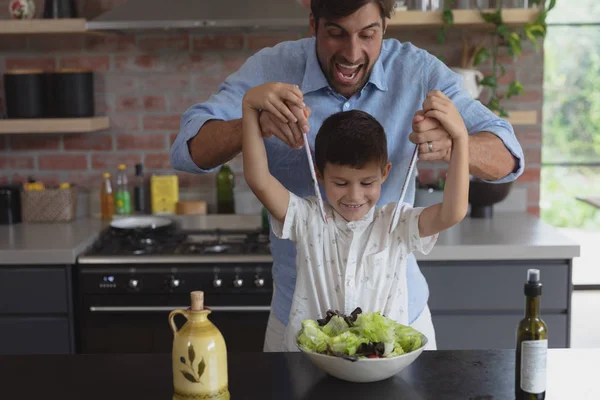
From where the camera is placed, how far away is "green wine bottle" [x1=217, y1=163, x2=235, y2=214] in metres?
3.57

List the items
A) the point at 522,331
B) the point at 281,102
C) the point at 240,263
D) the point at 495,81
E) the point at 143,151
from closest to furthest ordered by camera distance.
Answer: the point at 522,331
the point at 281,102
the point at 240,263
the point at 495,81
the point at 143,151

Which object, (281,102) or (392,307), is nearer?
(281,102)

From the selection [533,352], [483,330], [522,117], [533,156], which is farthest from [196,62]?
[533,352]

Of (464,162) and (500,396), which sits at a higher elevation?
(464,162)

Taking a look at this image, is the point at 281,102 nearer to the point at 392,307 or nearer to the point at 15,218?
the point at 392,307

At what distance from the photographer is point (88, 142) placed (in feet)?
11.9

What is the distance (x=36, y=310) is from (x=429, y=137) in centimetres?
189

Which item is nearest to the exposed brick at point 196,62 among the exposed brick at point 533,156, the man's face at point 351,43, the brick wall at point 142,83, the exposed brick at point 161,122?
the brick wall at point 142,83

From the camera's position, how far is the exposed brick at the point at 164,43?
354 centimetres

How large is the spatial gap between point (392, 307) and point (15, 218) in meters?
2.25

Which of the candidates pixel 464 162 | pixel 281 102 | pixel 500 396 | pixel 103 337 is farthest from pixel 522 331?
pixel 103 337

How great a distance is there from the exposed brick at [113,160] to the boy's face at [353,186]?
2.02 meters

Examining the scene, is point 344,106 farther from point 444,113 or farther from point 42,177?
point 42,177

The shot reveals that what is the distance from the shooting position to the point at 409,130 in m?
1.96
